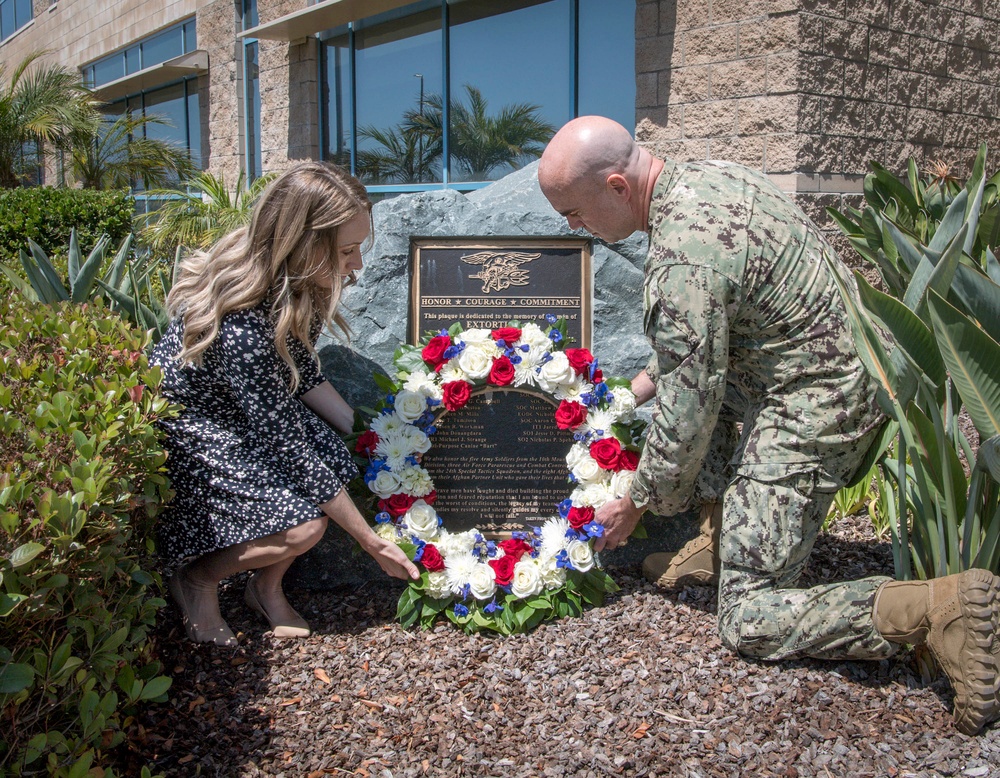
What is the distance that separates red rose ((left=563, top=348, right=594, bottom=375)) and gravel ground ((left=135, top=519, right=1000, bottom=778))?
97cm

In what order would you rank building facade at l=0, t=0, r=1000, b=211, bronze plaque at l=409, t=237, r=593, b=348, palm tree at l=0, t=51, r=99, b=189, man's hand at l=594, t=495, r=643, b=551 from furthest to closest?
palm tree at l=0, t=51, r=99, b=189 < building facade at l=0, t=0, r=1000, b=211 < bronze plaque at l=409, t=237, r=593, b=348 < man's hand at l=594, t=495, r=643, b=551

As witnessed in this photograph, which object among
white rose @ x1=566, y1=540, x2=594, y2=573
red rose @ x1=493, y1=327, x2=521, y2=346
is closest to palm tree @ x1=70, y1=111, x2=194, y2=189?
red rose @ x1=493, y1=327, x2=521, y2=346

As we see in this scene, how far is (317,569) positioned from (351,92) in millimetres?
8193

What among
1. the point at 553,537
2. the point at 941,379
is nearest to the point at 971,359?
the point at 941,379

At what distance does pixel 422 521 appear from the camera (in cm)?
328

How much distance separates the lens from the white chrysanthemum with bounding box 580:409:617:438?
11.1 feet

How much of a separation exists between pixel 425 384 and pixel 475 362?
22cm

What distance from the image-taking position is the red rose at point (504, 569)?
3.22 m

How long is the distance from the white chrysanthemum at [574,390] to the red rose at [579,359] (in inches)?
1.5

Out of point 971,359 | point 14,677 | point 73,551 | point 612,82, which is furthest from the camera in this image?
point 612,82

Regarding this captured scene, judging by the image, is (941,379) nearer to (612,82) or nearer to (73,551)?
(73,551)

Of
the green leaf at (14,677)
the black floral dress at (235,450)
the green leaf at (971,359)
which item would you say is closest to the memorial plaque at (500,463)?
the black floral dress at (235,450)

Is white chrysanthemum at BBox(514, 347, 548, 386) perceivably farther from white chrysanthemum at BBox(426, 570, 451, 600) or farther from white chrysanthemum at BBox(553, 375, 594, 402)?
white chrysanthemum at BBox(426, 570, 451, 600)

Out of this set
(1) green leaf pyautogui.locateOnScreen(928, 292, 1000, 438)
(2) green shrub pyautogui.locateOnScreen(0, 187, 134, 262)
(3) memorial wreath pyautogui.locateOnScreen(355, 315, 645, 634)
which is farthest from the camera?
(2) green shrub pyautogui.locateOnScreen(0, 187, 134, 262)
